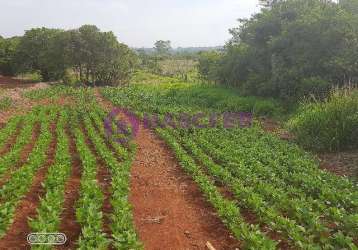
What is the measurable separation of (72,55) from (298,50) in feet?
68.4

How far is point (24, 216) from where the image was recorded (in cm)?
691

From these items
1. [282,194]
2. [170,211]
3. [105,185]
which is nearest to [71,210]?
[105,185]

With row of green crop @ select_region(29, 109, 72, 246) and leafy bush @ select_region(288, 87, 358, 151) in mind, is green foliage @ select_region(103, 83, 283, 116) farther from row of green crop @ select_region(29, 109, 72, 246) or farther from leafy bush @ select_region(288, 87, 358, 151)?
row of green crop @ select_region(29, 109, 72, 246)

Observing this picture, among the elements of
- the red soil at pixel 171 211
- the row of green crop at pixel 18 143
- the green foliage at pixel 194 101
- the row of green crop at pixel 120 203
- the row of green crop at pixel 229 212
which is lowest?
the red soil at pixel 171 211

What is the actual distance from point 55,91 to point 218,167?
2117 centimetres

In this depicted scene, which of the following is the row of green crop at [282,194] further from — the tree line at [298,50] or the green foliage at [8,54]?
the green foliage at [8,54]

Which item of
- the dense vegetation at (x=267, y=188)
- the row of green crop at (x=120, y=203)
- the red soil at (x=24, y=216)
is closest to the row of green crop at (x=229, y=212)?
the dense vegetation at (x=267, y=188)

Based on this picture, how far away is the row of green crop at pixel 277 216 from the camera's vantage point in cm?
595

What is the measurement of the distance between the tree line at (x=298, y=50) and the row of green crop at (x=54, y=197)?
11.0 m

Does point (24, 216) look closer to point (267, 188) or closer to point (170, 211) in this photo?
point (170, 211)

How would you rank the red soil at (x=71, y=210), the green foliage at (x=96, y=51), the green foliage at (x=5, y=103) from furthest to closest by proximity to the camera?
the green foliage at (x=96, y=51), the green foliage at (x=5, y=103), the red soil at (x=71, y=210)

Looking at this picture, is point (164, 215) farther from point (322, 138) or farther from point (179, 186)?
point (322, 138)

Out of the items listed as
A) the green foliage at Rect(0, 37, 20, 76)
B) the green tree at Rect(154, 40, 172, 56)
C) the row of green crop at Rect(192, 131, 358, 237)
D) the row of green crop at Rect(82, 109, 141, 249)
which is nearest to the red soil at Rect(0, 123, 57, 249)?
the row of green crop at Rect(82, 109, 141, 249)

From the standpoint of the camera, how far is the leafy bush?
41.5ft
